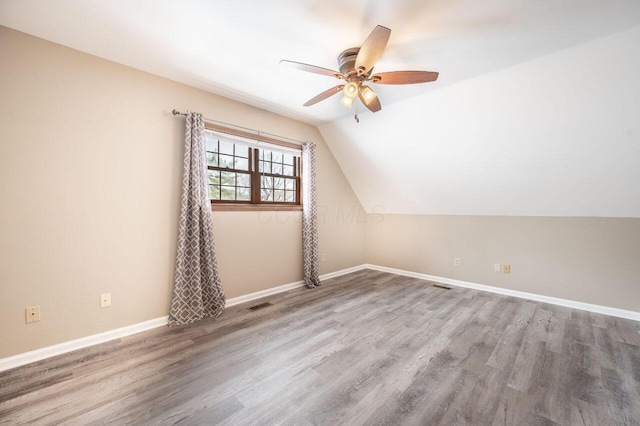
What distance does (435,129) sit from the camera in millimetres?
3215

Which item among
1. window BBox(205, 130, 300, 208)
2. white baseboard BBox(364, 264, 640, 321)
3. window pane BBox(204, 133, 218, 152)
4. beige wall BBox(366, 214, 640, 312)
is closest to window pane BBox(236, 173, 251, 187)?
window BBox(205, 130, 300, 208)

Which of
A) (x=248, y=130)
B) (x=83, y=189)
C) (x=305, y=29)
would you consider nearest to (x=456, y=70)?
(x=305, y=29)

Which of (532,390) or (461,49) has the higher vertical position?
(461,49)

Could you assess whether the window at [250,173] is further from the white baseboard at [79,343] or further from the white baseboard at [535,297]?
the white baseboard at [535,297]

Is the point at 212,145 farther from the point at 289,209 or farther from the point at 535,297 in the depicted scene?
the point at 535,297

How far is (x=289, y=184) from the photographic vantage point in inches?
157

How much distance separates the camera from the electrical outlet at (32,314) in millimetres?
2033

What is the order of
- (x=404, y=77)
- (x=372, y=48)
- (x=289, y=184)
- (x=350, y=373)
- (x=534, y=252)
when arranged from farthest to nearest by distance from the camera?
(x=289, y=184) → (x=534, y=252) → (x=404, y=77) → (x=350, y=373) → (x=372, y=48)

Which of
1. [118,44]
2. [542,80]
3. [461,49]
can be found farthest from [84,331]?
[542,80]

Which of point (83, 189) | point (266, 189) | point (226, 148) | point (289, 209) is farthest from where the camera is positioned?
point (289, 209)

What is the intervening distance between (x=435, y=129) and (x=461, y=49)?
115 cm

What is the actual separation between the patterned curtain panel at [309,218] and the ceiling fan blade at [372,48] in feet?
6.44

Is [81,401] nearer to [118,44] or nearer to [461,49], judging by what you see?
[118,44]

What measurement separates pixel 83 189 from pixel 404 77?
9.24ft
